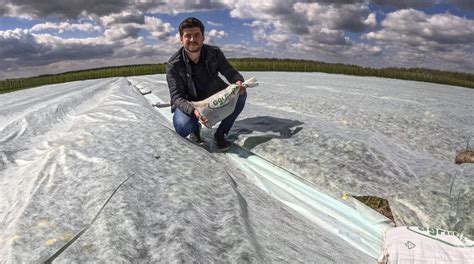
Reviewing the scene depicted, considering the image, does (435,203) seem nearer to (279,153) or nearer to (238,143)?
(279,153)

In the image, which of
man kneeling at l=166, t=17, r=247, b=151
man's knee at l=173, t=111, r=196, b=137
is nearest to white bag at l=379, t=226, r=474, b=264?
man kneeling at l=166, t=17, r=247, b=151

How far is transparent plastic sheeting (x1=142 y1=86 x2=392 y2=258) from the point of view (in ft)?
7.77

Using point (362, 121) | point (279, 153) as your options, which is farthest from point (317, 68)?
point (279, 153)

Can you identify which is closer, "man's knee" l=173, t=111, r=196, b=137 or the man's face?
the man's face

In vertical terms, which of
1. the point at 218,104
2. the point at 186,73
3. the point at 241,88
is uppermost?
the point at 186,73

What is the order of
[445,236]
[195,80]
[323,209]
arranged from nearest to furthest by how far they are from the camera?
1. [445,236]
2. [323,209]
3. [195,80]

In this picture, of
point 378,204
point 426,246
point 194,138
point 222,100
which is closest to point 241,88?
point 222,100

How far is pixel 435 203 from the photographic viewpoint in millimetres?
2551

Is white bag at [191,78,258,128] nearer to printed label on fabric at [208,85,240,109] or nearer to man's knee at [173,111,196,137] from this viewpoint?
printed label on fabric at [208,85,240,109]

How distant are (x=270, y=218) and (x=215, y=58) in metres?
2.10

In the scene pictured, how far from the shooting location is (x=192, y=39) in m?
3.40

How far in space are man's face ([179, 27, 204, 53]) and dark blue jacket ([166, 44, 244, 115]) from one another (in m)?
0.16

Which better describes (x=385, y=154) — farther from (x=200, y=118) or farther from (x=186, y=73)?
(x=186, y=73)

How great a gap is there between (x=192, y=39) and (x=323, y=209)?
6.54 feet
